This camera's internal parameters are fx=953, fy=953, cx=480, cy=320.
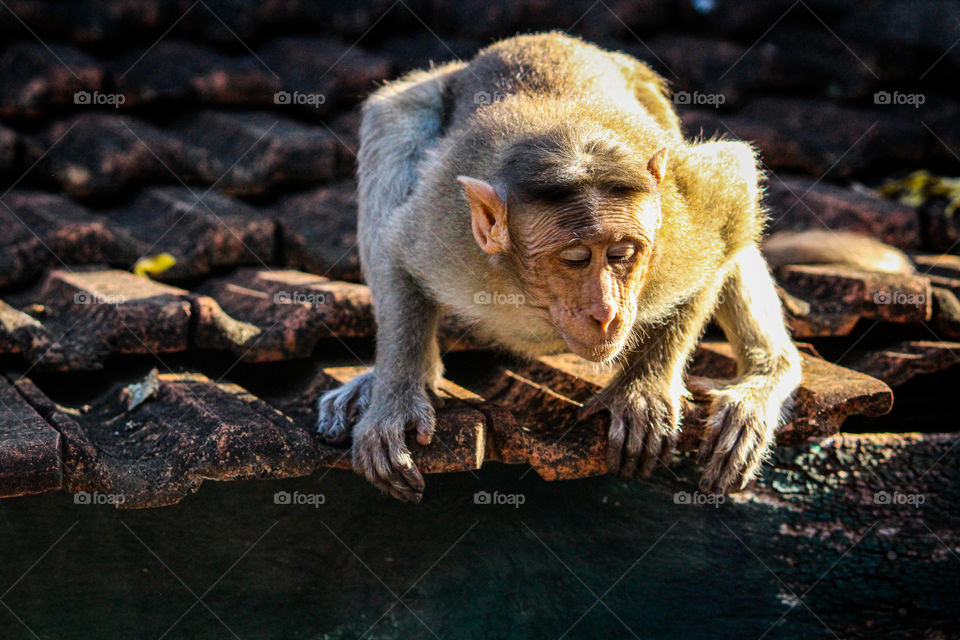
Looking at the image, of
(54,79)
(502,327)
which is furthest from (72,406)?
(54,79)

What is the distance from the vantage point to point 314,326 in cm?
426

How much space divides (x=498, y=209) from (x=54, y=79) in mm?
3625

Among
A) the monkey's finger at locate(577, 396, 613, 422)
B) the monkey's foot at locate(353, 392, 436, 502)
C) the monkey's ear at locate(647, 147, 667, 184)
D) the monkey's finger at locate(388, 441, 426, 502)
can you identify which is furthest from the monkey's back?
the monkey's finger at locate(388, 441, 426, 502)

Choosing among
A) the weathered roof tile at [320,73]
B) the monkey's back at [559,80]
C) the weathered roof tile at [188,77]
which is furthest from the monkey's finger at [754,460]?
the weathered roof tile at [188,77]

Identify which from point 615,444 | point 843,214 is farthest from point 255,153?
point 843,214

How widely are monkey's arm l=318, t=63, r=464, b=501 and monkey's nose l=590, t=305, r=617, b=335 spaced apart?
0.72 m

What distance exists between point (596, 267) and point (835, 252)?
2504mm

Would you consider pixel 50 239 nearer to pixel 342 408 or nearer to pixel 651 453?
pixel 342 408

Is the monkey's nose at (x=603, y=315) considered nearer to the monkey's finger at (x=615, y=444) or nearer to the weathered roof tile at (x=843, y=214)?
the monkey's finger at (x=615, y=444)

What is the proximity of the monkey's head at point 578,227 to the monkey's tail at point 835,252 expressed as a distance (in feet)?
6.79

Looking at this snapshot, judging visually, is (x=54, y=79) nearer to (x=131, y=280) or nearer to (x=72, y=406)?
(x=131, y=280)

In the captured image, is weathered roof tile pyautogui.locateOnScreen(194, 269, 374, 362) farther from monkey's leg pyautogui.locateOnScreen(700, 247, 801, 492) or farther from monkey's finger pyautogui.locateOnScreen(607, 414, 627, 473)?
monkey's leg pyautogui.locateOnScreen(700, 247, 801, 492)

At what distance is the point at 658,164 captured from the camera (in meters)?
3.79

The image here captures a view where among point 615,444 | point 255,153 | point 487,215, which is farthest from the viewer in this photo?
point 255,153
